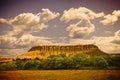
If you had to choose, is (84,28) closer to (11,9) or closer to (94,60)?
(94,60)

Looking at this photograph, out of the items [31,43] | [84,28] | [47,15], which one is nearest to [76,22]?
[84,28]

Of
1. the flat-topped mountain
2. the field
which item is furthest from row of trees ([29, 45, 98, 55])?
the field

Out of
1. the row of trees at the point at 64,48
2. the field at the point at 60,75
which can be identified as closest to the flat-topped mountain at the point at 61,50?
the row of trees at the point at 64,48

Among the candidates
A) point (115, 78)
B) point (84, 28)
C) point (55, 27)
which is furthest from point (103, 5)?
point (115, 78)

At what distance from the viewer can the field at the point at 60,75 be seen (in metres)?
5.31

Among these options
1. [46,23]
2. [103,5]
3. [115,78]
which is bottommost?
[115,78]

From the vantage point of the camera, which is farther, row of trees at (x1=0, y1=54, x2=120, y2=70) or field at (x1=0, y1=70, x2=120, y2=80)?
row of trees at (x1=0, y1=54, x2=120, y2=70)

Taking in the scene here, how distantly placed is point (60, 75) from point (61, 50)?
501 millimetres

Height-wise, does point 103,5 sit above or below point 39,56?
above

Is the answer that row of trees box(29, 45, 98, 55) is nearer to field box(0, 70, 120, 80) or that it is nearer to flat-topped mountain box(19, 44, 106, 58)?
flat-topped mountain box(19, 44, 106, 58)

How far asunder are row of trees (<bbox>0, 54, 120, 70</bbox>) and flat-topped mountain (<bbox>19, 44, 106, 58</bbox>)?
8 cm

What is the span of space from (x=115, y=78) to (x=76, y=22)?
1.36 m

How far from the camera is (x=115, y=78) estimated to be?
17.6 ft

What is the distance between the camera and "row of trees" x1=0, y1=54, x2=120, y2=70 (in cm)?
542
